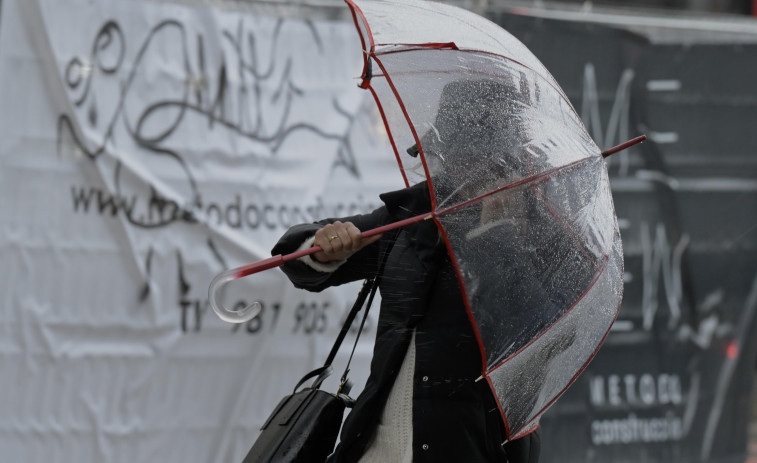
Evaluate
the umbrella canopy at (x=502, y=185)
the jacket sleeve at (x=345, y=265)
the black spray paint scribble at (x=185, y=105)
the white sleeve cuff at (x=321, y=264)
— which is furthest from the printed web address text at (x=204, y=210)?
the umbrella canopy at (x=502, y=185)

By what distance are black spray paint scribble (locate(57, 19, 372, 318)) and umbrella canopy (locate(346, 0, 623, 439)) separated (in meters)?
1.99

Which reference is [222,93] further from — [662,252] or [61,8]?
[662,252]

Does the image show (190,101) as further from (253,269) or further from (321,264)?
(253,269)

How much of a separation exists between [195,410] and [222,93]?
140 centimetres

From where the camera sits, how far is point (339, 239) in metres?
2.15

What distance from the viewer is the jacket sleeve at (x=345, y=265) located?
2375 mm

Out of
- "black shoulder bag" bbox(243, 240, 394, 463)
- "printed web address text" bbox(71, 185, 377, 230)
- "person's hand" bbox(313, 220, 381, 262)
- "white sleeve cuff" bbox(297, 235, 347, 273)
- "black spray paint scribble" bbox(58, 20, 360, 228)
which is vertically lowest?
"printed web address text" bbox(71, 185, 377, 230)

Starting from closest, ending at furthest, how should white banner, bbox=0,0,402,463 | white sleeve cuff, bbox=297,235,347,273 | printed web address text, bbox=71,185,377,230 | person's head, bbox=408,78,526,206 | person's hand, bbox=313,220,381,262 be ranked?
1. person's head, bbox=408,78,526,206
2. person's hand, bbox=313,220,381,262
3. white sleeve cuff, bbox=297,235,347,273
4. white banner, bbox=0,0,402,463
5. printed web address text, bbox=71,185,377,230

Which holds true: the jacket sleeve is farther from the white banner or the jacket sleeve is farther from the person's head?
the white banner

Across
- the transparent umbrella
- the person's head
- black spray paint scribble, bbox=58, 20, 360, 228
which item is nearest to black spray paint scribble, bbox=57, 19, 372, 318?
black spray paint scribble, bbox=58, 20, 360, 228

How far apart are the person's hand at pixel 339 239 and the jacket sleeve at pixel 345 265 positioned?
15cm

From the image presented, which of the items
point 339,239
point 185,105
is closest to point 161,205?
point 185,105

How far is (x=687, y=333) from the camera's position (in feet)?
17.0

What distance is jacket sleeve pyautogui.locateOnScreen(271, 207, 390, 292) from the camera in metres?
2.38
